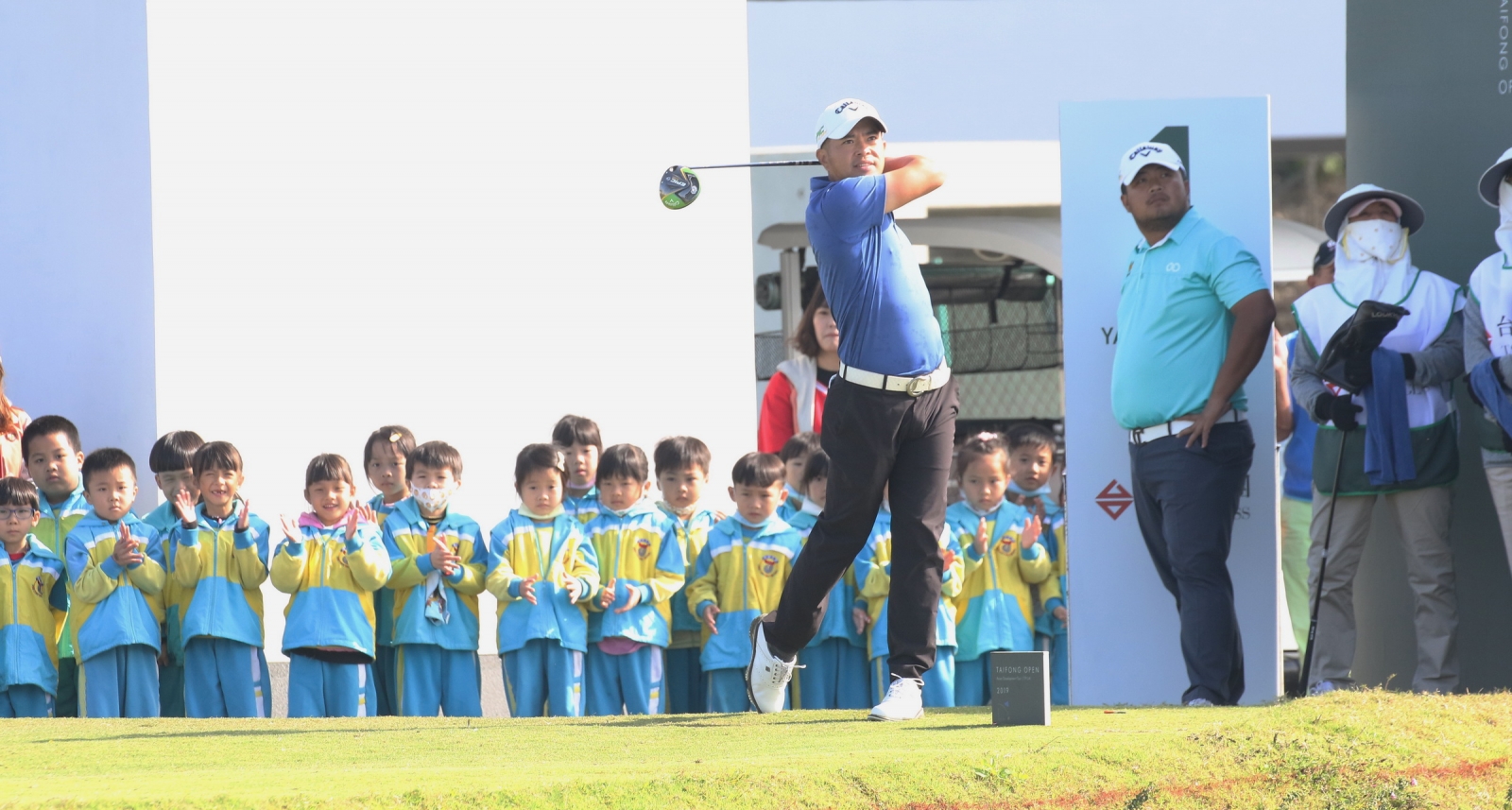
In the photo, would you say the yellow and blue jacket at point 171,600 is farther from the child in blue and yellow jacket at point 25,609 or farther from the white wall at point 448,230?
the white wall at point 448,230

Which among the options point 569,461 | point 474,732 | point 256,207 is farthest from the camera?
point 256,207

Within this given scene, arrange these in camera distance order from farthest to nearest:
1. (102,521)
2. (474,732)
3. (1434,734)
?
1. (102,521)
2. (474,732)
3. (1434,734)

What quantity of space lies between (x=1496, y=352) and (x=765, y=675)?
2.74 meters

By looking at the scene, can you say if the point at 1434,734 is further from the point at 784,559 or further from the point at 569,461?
the point at 569,461

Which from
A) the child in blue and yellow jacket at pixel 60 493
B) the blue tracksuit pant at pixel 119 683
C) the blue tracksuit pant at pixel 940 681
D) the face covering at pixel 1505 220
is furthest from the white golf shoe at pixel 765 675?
the child in blue and yellow jacket at pixel 60 493

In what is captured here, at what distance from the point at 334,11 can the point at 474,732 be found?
4.26 m

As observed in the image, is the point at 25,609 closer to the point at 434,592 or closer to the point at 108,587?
the point at 108,587

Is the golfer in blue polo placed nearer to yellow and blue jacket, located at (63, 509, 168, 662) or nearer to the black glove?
the black glove

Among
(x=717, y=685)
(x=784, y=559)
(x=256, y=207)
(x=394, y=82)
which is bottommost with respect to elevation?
(x=717, y=685)

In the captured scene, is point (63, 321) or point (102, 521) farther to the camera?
point (63, 321)

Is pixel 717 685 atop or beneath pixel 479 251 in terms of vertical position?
beneath

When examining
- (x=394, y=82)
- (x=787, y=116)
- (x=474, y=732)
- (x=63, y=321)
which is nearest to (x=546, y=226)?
(x=394, y=82)

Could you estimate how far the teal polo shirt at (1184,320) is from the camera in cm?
583

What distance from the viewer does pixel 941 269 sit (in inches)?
517
